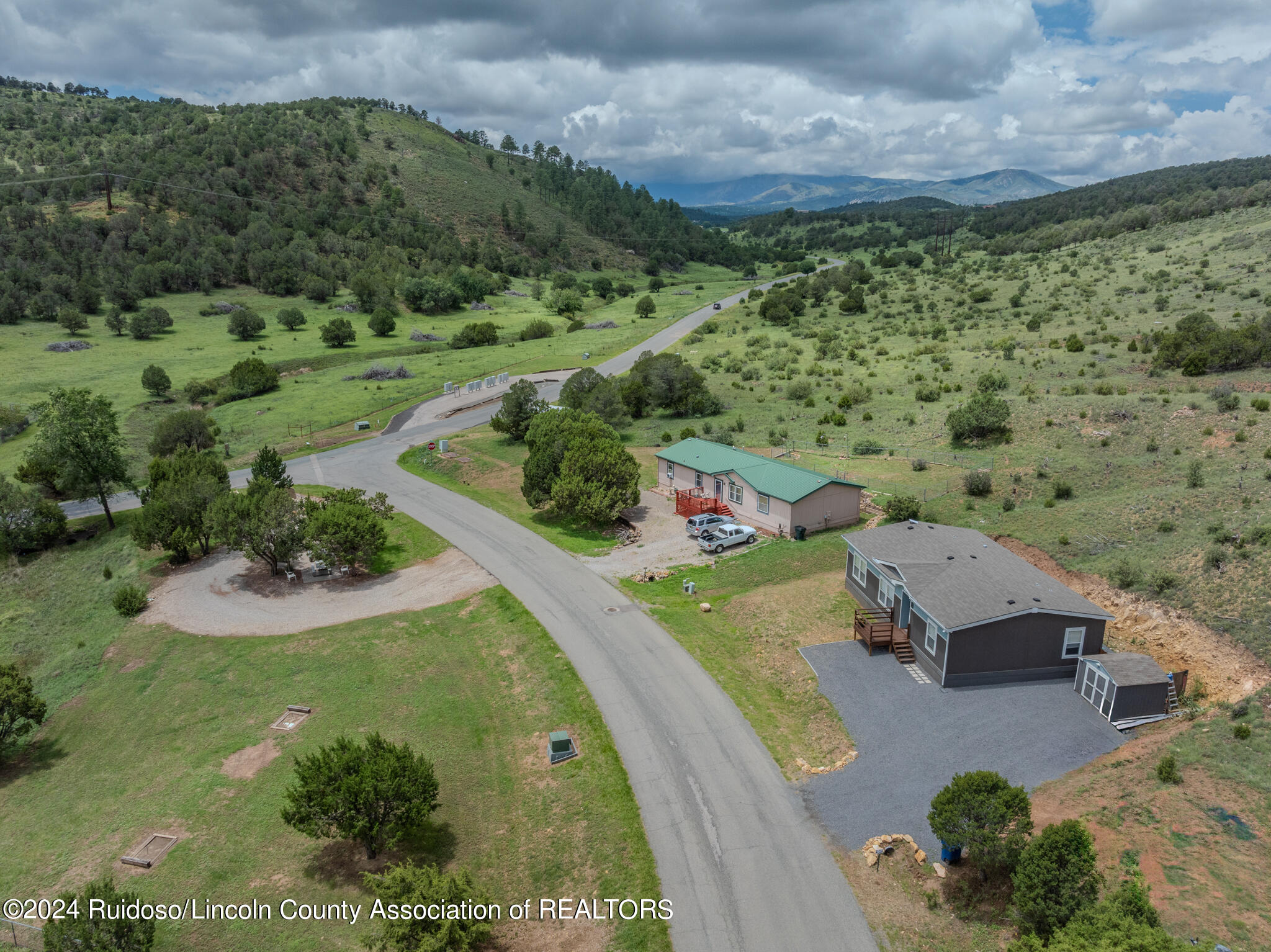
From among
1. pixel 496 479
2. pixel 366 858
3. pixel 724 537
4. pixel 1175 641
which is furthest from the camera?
pixel 496 479

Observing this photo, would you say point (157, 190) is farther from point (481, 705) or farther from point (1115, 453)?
point (1115, 453)

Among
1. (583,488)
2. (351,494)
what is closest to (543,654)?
(583,488)

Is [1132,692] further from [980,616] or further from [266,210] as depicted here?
[266,210]

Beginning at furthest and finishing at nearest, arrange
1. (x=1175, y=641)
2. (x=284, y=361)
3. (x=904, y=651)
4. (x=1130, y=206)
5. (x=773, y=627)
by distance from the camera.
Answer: (x=1130, y=206)
(x=284, y=361)
(x=773, y=627)
(x=904, y=651)
(x=1175, y=641)

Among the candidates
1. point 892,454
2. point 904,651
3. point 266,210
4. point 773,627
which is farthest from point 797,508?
point 266,210

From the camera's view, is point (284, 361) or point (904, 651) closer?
point (904, 651)
